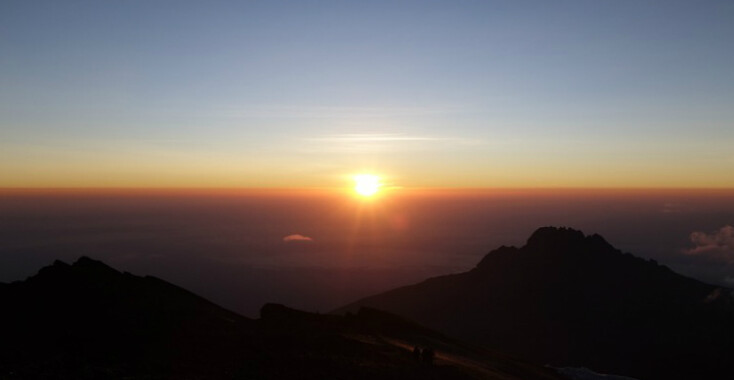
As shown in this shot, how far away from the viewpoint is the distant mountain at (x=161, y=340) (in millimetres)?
28906

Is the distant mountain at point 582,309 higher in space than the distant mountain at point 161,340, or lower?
lower

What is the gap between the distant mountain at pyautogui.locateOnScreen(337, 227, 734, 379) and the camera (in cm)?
11631

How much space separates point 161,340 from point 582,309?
13001cm

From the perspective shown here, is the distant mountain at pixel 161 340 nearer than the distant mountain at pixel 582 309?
Yes

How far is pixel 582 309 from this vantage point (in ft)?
461

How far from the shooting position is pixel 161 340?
34.3 m

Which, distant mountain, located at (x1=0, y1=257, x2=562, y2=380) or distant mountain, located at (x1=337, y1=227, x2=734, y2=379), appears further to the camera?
distant mountain, located at (x1=337, y1=227, x2=734, y2=379)

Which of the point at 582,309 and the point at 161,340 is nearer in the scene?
the point at 161,340

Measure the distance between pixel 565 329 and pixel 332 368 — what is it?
11379 centimetres

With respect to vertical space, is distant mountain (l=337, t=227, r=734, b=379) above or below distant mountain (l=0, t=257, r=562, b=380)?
below

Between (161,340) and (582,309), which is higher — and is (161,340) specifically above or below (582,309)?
above

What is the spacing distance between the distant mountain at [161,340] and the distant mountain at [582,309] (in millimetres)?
77947

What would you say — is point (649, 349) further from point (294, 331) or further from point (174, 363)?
point (174, 363)

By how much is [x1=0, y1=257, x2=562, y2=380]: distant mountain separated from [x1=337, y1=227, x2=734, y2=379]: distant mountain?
77.9 meters
